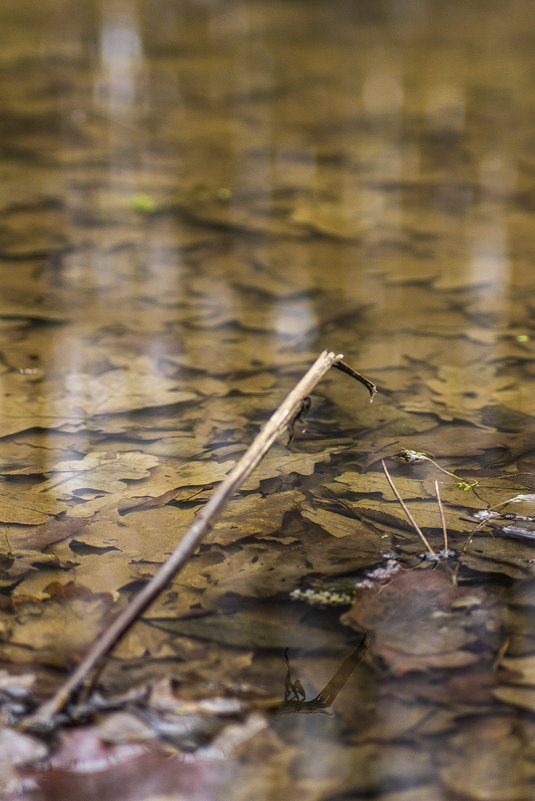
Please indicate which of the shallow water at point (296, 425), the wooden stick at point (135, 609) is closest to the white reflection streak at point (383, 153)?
the shallow water at point (296, 425)

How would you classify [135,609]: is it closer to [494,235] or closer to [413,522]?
[413,522]

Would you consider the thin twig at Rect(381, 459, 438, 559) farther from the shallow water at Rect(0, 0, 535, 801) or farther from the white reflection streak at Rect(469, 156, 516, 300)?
the white reflection streak at Rect(469, 156, 516, 300)

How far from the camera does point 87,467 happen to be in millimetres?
1462

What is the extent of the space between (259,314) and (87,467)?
0.85 metres

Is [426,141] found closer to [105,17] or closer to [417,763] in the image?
[417,763]

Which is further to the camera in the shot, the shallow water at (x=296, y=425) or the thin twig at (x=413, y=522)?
the thin twig at (x=413, y=522)

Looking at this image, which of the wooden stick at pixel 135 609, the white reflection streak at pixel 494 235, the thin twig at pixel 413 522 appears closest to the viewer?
the wooden stick at pixel 135 609

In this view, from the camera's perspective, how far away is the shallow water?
38.6 inches

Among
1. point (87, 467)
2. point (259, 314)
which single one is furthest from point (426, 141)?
point (87, 467)

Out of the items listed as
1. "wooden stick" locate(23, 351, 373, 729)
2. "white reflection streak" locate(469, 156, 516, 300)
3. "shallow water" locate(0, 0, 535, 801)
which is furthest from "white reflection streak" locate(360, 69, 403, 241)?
"wooden stick" locate(23, 351, 373, 729)

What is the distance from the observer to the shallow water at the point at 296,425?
980 millimetres

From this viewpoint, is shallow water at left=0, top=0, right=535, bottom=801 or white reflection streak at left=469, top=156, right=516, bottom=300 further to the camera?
white reflection streak at left=469, top=156, right=516, bottom=300

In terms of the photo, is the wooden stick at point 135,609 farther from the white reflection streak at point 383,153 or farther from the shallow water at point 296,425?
the white reflection streak at point 383,153

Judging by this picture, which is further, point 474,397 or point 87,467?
point 474,397
